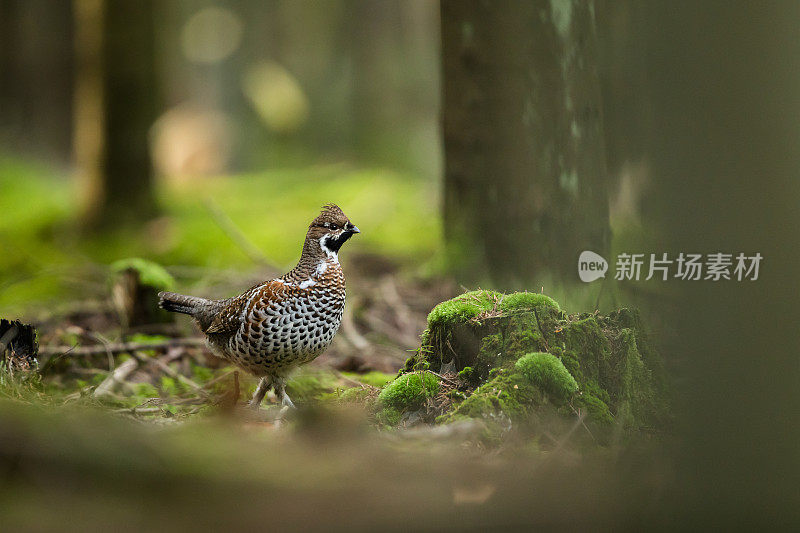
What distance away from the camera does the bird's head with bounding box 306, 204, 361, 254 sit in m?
1.51

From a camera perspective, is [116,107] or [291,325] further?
[116,107]

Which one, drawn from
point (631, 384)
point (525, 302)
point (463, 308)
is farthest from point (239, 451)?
point (631, 384)

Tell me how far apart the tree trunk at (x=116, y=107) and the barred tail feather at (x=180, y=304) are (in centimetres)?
A: 194

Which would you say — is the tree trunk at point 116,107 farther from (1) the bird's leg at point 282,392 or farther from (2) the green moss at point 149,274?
(1) the bird's leg at point 282,392

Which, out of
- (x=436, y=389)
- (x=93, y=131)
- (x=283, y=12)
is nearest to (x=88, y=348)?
(x=436, y=389)

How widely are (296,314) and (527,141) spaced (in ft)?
2.25

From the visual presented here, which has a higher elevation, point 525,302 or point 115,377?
point 525,302

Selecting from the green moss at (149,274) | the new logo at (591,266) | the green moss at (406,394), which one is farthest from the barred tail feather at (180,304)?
the new logo at (591,266)

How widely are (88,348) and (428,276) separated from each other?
3.15 feet

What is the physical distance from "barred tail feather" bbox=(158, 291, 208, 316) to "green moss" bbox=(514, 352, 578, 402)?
0.89 m

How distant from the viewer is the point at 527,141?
160 centimetres

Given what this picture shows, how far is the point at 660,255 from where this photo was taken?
4.97ft

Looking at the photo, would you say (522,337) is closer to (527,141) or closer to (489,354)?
(489,354)

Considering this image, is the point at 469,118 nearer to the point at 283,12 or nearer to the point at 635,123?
the point at 635,123
